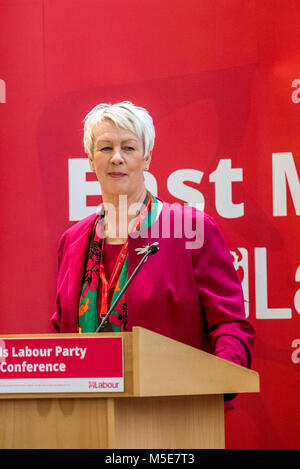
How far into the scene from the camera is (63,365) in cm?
183

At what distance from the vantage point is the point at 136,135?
2.95 metres

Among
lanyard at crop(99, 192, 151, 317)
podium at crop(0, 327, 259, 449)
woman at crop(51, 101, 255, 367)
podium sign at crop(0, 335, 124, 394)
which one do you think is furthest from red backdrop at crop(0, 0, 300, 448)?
podium sign at crop(0, 335, 124, 394)

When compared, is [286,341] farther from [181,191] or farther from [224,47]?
[224,47]

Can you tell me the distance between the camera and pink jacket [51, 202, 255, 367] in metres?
2.64

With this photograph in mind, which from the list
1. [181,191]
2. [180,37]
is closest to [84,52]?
[180,37]

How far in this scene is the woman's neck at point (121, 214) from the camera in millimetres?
2943

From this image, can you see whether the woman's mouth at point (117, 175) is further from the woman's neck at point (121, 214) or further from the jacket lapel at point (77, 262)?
the jacket lapel at point (77, 262)

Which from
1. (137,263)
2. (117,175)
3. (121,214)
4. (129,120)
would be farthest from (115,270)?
(129,120)

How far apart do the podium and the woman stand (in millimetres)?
471

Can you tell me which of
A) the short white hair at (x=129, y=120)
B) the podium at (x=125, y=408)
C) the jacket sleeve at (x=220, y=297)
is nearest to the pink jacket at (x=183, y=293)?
the jacket sleeve at (x=220, y=297)

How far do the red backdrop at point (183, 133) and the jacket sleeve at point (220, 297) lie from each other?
89 cm

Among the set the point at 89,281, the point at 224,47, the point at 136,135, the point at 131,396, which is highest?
the point at 224,47

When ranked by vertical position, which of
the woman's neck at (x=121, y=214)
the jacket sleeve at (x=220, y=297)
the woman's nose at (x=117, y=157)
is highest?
the woman's nose at (x=117, y=157)

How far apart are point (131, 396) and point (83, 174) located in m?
2.14
